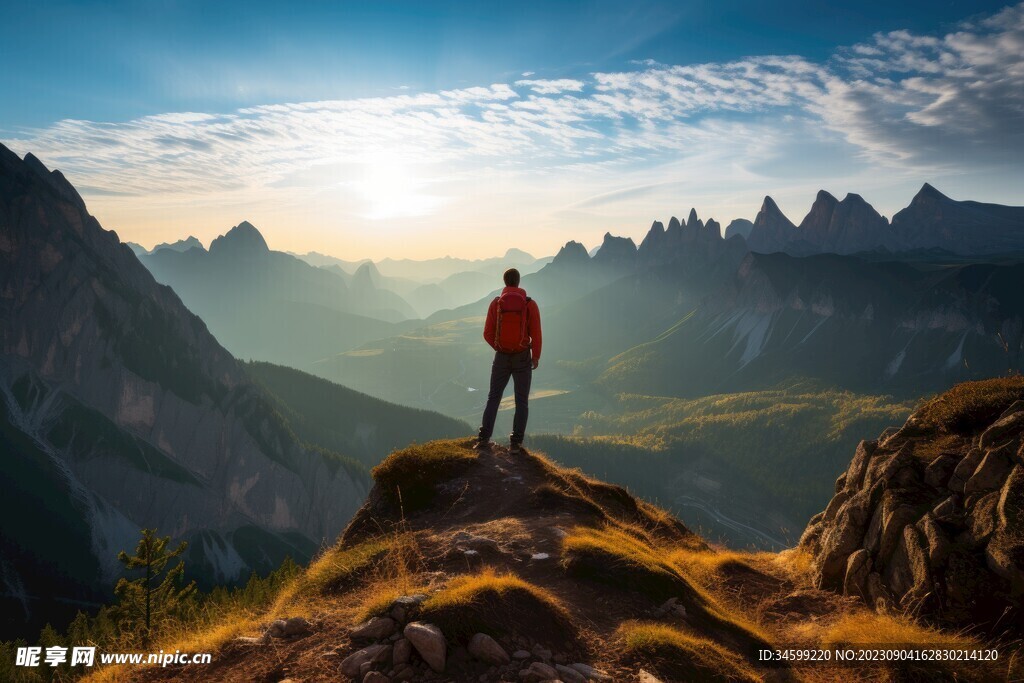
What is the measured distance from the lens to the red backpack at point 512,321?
50.9 feet

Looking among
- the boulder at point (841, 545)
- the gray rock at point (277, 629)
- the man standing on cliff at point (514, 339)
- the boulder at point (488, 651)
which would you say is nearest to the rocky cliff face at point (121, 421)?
the man standing on cliff at point (514, 339)

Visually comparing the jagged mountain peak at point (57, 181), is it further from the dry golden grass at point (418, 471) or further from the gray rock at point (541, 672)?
the gray rock at point (541, 672)

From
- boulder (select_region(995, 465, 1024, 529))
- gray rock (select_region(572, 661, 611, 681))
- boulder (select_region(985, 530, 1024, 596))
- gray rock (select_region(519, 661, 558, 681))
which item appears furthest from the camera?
boulder (select_region(995, 465, 1024, 529))

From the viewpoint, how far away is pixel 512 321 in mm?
15641

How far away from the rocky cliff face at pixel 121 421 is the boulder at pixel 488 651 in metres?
152

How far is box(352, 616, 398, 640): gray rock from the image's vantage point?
743 cm

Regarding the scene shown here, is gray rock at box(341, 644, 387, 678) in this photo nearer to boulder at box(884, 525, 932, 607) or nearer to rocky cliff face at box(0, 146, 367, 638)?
boulder at box(884, 525, 932, 607)

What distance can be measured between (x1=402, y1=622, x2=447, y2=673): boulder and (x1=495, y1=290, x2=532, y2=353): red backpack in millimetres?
9381

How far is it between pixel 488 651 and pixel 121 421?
634 feet

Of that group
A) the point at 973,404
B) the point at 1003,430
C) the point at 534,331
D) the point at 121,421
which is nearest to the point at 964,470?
the point at 1003,430

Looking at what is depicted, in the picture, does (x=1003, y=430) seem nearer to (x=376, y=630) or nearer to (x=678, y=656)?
(x=678, y=656)

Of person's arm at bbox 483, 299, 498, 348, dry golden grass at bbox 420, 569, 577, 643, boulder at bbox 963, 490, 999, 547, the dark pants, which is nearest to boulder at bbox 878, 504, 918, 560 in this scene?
boulder at bbox 963, 490, 999, 547

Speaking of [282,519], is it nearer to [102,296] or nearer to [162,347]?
[162,347]

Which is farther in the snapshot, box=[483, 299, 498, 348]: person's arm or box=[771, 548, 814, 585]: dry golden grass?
box=[483, 299, 498, 348]: person's arm
